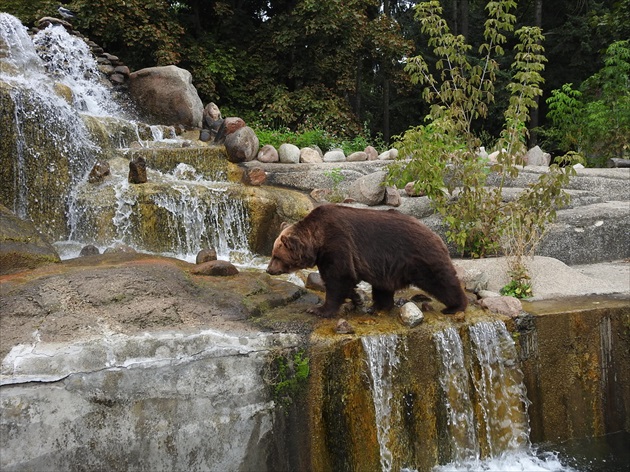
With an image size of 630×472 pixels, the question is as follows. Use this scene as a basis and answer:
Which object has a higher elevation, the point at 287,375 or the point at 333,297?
the point at 333,297

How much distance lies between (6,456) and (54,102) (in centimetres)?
617

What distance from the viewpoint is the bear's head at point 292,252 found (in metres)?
4.75

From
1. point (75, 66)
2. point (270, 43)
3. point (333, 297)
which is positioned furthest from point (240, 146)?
point (270, 43)

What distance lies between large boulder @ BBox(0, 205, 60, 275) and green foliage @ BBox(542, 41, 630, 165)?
11628mm

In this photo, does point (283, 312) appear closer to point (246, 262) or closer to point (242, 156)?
point (246, 262)

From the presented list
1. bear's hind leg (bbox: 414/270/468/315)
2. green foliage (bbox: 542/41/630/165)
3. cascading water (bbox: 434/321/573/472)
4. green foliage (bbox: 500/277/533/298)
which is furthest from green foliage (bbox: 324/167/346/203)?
green foliage (bbox: 542/41/630/165)

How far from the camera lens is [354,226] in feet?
16.2

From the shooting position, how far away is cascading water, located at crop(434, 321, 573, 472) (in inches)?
190

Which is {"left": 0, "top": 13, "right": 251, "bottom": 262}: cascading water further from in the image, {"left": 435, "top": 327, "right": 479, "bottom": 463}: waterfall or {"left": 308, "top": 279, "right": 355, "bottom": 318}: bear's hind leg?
{"left": 435, "top": 327, "right": 479, "bottom": 463}: waterfall

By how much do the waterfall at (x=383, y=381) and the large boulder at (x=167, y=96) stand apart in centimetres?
856

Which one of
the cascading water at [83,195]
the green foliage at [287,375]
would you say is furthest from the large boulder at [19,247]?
the green foliage at [287,375]

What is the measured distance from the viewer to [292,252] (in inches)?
188

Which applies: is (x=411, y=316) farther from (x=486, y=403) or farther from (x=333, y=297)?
(x=486, y=403)

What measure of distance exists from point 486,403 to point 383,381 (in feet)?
3.55
